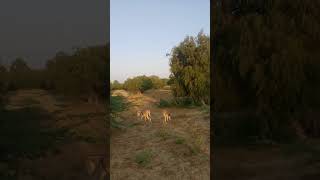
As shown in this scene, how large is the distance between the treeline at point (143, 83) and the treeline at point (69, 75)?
1.84 m

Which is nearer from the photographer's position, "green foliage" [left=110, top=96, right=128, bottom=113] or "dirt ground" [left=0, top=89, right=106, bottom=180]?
"dirt ground" [left=0, top=89, right=106, bottom=180]

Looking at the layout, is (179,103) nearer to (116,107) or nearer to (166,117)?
(166,117)

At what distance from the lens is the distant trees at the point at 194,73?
6754mm

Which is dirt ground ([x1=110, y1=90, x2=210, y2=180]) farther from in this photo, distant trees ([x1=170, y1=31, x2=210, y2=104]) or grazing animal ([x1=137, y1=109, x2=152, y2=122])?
distant trees ([x1=170, y1=31, x2=210, y2=104])

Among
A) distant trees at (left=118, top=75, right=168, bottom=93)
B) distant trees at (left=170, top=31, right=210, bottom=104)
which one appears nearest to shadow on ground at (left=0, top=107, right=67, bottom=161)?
distant trees at (left=118, top=75, right=168, bottom=93)

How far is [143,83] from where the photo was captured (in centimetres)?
689

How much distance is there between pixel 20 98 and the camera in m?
4.27

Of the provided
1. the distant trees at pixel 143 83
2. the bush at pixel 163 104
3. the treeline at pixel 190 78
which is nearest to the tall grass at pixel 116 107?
the distant trees at pixel 143 83
